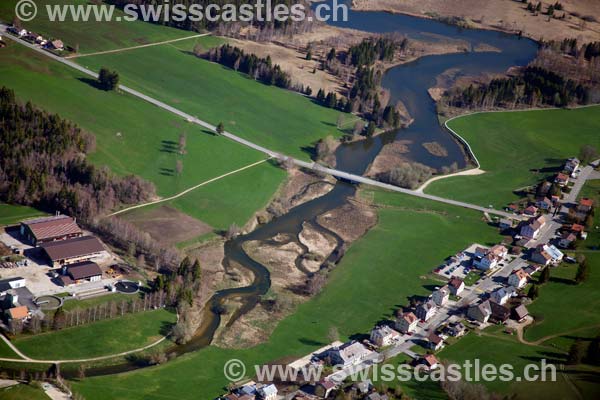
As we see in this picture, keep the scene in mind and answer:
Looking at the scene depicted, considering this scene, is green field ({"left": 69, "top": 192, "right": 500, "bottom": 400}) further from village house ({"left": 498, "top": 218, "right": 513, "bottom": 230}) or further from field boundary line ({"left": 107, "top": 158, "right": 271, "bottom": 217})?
field boundary line ({"left": 107, "top": 158, "right": 271, "bottom": 217})

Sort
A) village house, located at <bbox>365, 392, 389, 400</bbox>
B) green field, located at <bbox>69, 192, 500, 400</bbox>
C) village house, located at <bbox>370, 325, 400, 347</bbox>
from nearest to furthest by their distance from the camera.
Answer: village house, located at <bbox>365, 392, 389, 400</bbox> → green field, located at <bbox>69, 192, 500, 400</bbox> → village house, located at <bbox>370, 325, 400, 347</bbox>

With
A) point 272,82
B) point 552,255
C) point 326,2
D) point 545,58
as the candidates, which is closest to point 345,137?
point 272,82

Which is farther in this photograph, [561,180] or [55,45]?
[55,45]

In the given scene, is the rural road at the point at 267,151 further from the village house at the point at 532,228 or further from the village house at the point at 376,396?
the village house at the point at 376,396

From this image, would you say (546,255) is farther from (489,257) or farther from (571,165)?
(571,165)

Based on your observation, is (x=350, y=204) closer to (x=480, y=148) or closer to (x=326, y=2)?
(x=480, y=148)

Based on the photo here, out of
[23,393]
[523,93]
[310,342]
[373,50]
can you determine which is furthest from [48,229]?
[523,93]

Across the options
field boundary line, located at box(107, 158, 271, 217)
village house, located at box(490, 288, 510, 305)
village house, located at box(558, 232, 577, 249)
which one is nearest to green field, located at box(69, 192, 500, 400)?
village house, located at box(490, 288, 510, 305)
